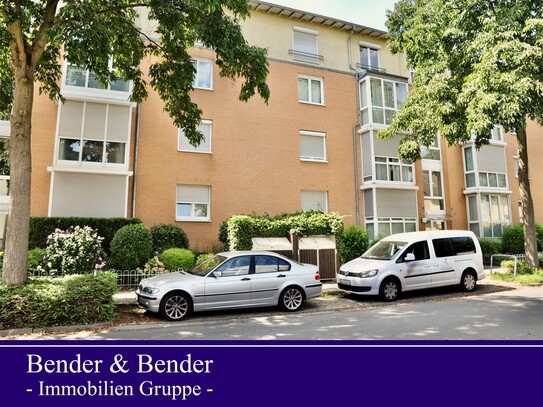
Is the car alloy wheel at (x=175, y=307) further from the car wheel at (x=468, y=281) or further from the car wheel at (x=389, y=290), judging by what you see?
the car wheel at (x=468, y=281)

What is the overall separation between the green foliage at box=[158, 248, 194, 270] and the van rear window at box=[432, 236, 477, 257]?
816 cm

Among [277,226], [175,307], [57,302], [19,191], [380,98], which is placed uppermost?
[380,98]

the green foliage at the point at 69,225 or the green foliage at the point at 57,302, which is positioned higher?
the green foliage at the point at 69,225

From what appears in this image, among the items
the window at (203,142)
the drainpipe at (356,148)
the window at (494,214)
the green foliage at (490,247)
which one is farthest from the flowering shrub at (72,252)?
the window at (494,214)

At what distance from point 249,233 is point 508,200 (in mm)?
18795

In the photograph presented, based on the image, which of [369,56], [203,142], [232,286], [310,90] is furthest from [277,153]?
[232,286]

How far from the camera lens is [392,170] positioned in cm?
2002

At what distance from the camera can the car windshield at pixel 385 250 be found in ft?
37.0

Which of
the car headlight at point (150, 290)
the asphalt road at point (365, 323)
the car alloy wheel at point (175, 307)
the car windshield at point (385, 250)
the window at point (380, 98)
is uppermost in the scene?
the window at point (380, 98)

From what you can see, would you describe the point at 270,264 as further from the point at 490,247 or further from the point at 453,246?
the point at 490,247

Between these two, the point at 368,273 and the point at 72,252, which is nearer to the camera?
the point at 368,273

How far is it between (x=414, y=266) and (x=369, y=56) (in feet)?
50.2

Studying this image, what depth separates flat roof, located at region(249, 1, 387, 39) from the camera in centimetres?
1936

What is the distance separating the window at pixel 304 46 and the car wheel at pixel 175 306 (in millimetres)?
15660
